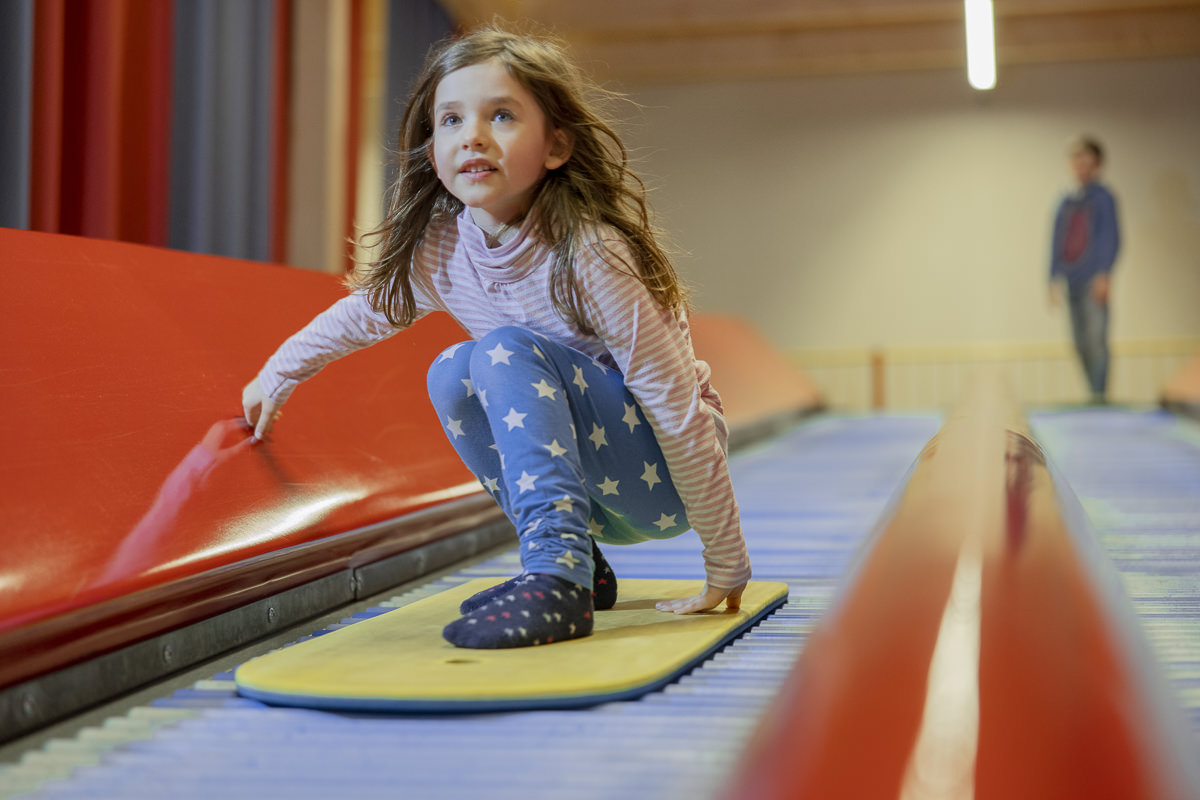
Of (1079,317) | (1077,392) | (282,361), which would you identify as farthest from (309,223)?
(1077,392)

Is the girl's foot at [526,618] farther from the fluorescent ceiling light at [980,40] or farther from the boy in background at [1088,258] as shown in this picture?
the boy in background at [1088,258]

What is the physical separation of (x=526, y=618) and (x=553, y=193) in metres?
0.41

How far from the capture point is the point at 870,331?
23.7ft

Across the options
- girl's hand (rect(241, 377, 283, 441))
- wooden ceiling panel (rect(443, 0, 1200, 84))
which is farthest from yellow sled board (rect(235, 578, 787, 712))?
wooden ceiling panel (rect(443, 0, 1200, 84))

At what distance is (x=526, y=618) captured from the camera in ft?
3.47

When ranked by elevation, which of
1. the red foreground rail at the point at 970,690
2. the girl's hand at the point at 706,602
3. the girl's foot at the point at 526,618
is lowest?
the girl's hand at the point at 706,602

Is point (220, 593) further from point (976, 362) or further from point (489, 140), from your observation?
point (976, 362)

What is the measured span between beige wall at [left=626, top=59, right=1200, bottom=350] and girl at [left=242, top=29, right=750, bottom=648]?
226 inches

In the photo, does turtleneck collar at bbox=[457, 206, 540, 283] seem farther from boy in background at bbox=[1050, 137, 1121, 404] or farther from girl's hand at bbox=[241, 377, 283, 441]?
boy in background at bbox=[1050, 137, 1121, 404]

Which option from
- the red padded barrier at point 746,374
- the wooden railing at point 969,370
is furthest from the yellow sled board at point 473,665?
the wooden railing at point 969,370

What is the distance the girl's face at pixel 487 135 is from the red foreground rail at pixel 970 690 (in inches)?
19.4

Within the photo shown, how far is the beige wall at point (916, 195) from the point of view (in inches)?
269

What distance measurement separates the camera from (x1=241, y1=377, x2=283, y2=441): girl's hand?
1444 millimetres

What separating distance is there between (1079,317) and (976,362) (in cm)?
107
